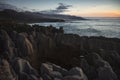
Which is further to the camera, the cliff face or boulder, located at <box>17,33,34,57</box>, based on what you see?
boulder, located at <box>17,33,34,57</box>

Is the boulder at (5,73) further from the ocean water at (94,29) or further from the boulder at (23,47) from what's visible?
the ocean water at (94,29)

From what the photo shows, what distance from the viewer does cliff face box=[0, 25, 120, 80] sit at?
25.0 feet

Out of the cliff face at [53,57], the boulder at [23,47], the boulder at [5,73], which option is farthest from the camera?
the boulder at [23,47]

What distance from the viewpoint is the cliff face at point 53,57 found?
7621 mm

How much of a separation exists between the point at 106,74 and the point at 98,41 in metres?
7.89

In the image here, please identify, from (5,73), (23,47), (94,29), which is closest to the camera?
(5,73)

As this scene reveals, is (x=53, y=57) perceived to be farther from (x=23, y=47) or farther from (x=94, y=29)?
(x=94, y=29)

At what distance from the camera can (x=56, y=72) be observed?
7.59m

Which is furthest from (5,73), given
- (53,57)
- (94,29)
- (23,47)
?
(94,29)

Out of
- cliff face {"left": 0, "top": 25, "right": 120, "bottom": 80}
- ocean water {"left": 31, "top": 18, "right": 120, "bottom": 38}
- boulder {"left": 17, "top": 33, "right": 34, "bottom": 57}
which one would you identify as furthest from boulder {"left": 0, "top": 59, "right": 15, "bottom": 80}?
ocean water {"left": 31, "top": 18, "right": 120, "bottom": 38}

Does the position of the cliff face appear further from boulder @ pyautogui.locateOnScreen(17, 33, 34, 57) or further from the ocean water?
the ocean water

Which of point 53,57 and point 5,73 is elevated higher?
point 5,73

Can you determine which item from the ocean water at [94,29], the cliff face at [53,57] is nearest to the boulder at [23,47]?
the cliff face at [53,57]

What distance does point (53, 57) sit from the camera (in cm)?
1262
